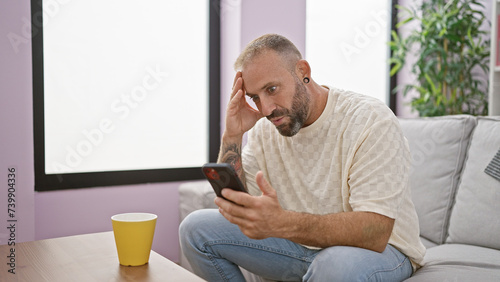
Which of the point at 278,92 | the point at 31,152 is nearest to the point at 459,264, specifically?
the point at 278,92

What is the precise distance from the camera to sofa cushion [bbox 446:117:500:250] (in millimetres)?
1511

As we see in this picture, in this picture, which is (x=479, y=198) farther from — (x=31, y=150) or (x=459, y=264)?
(x=31, y=150)

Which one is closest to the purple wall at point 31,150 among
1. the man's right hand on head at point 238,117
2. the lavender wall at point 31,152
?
the lavender wall at point 31,152

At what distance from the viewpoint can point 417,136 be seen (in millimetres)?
1803

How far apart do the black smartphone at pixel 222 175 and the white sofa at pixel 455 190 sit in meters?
0.58

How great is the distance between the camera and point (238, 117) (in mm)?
1565

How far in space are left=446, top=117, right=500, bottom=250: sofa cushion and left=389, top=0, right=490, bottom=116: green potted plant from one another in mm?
1299

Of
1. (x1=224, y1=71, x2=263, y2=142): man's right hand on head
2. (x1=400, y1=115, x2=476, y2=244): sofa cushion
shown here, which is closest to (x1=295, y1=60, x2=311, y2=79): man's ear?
(x1=224, y1=71, x2=263, y2=142): man's right hand on head

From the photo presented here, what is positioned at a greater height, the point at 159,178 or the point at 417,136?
the point at 417,136

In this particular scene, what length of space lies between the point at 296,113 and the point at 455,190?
73 cm

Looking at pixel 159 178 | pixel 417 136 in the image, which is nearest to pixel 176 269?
pixel 417 136

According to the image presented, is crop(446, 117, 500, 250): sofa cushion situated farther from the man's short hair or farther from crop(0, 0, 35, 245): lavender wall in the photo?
crop(0, 0, 35, 245): lavender wall

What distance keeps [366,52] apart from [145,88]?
174 cm

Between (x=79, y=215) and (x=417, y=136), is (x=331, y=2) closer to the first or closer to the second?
(x=417, y=136)
